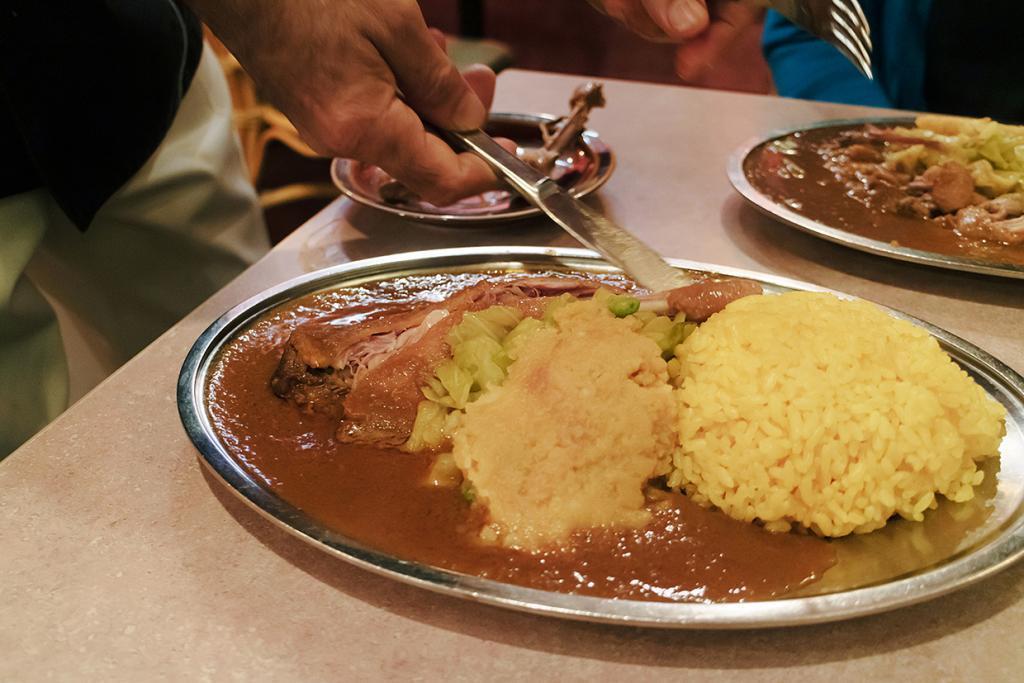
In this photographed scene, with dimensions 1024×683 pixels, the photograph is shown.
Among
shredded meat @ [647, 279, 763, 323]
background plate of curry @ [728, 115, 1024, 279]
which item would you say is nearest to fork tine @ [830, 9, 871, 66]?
background plate of curry @ [728, 115, 1024, 279]

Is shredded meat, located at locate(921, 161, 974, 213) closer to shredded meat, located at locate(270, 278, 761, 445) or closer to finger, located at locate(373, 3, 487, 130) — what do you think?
shredded meat, located at locate(270, 278, 761, 445)

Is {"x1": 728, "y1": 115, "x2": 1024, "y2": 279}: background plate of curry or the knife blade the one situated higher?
the knife blade

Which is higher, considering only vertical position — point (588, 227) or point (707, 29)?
point (707, 29)

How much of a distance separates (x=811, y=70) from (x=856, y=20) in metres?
1.26

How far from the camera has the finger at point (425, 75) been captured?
162 cm

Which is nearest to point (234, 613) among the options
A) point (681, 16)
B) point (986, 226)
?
point (681, 16)

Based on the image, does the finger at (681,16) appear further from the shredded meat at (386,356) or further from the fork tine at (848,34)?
the shredded meat at (386,356)

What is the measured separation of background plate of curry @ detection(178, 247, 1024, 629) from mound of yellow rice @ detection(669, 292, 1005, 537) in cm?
4

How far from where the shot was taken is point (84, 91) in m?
1.85

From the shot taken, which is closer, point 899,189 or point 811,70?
point 899,189

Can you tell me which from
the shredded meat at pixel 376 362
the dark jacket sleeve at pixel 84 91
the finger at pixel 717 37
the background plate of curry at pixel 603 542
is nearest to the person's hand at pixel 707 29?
the finger at pixel 717 37

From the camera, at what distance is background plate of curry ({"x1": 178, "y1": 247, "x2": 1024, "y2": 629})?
0.95 meters

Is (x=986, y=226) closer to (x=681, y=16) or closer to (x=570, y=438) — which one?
(x=681, y=16)

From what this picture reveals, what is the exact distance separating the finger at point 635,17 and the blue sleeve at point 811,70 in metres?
1.36
